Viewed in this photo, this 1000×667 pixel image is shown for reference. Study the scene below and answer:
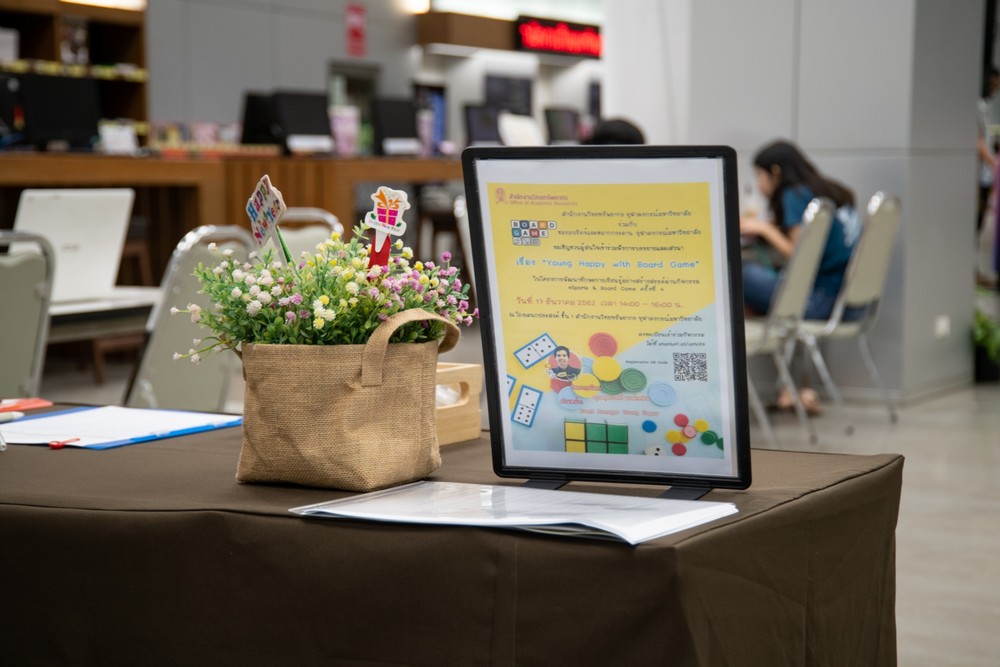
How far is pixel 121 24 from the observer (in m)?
9.43

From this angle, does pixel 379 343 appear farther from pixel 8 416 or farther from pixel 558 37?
pixel 558 37

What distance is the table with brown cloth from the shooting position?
1149 mm

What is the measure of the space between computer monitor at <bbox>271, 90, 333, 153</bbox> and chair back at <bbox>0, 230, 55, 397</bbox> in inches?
208

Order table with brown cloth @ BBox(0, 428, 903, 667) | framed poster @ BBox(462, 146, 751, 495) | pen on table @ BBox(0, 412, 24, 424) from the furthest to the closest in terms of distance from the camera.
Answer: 1. pen on table @ BBox(0, 412, 24, 424)
2. framed poster @ BBox(462, 146, 751, 495)
3. table with brown cloth @ BBox(0, 428, 903, 667)

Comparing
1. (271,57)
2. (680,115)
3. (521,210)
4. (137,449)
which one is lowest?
(137,449)

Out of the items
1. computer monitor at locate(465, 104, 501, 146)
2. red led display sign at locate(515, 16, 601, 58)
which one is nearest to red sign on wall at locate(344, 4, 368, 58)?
red led display sign at locate(515, 16, 601, 58)

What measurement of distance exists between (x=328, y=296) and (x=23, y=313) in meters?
1.78

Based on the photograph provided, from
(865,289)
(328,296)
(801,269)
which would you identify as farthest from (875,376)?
(328,296)

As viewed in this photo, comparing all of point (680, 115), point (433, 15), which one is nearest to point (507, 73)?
point (433, 15)

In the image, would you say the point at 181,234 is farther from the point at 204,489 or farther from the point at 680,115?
the point at 204,489

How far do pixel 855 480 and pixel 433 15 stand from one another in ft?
38.6

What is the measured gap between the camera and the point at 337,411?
1.35 meters

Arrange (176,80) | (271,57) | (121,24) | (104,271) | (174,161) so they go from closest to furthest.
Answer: (104,271) < (174,161) < (121,24) < (176,80) < (271,57)

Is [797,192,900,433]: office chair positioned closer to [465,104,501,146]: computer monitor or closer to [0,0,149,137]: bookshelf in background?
[465,104,501,146]: computer monitor
